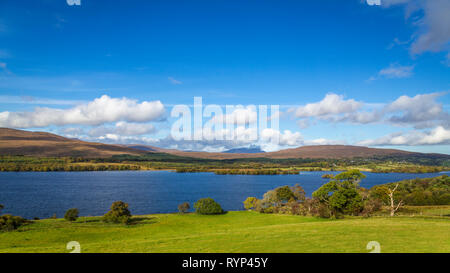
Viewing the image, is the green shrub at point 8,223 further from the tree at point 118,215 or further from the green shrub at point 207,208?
the green shrub at point 207,208

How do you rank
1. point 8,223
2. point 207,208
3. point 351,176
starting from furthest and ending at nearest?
point 207,208
point 351,176
point 8,223

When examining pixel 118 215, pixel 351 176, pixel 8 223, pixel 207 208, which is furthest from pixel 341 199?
pixel 8 223

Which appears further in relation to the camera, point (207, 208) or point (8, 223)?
point (207, 208)

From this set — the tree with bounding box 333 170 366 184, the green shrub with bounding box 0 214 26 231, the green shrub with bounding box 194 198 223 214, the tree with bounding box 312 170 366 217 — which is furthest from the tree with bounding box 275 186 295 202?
the green shrub with bounding box 0 214 26 231

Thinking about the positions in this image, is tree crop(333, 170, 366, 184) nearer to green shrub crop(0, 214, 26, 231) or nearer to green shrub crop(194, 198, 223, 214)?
green shrub crop(194, 198, 223, 214)

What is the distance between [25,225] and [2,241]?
1269 centimetres

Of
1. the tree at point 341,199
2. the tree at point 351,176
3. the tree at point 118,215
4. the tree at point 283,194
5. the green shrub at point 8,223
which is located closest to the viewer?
the green shrub at point 8,223

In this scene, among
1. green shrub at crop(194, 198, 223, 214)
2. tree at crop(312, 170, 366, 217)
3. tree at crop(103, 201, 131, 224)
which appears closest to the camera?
tree at crop(312, 170, 366, 217)

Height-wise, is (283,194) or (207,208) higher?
(283,194)

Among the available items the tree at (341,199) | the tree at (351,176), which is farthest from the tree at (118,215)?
the tree at (351,176)

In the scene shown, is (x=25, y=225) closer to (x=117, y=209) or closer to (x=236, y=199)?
(x=117, y=209)

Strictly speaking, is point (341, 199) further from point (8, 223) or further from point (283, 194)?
point (8, 223)

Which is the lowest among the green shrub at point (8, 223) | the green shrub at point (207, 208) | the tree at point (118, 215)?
the green shrub at point (207, 208)
